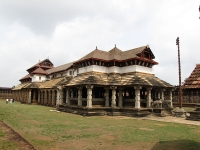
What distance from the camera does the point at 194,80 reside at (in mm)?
31938

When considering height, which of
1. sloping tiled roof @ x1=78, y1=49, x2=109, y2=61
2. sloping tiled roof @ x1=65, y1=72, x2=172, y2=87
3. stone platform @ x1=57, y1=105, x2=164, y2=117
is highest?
sloping tiled roof @ x1=78, y1=49, x2=109, y2=61

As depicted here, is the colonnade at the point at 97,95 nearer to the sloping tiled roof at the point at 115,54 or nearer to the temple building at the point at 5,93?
the sloping tiled roof at the point at 115,54

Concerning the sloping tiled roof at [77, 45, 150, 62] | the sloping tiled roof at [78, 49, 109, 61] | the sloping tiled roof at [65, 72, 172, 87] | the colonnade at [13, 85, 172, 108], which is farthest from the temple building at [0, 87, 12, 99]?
the sloping tiled roof at [65, 72, 172, 87]

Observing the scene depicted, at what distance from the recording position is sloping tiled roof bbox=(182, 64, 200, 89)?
30513 millimetres

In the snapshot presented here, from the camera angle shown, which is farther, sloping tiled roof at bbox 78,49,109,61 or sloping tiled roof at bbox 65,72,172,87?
sloping tiled roof at bbox 78,49,109,61

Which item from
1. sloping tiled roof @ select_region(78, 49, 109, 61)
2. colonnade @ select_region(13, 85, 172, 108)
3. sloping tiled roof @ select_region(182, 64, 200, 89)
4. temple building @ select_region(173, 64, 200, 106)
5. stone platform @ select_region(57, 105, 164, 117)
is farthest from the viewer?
sloping tiled roof @ select_region(182, 64, 200, 89)

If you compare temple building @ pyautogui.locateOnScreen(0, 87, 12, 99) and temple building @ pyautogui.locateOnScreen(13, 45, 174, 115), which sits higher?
temple building @ pyautogui.locateOnScreen(13, 45, 174, 115)

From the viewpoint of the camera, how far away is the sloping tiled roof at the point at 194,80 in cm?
3051

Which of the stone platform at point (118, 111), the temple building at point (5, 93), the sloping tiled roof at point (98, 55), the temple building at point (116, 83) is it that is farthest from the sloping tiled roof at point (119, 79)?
the temple building at point (5, 93)

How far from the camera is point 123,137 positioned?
11.1 metres

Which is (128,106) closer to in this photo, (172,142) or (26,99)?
(172,142)

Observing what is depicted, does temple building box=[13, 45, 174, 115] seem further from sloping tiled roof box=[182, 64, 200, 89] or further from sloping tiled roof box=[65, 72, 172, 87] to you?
sloping tiled roof box=[182, 64, 200, 89]

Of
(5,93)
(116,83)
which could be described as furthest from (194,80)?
(5,93)

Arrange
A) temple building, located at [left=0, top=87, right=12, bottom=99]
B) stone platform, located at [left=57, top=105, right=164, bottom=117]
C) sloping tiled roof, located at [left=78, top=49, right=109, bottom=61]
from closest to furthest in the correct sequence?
stone platform, located at [left=57, top=105, right=164, bottom=117] → sloping tiled roof, located at [left=78, top=49, right=109, bottom=61] → temple building, located at [left=0, top=87, right=12, bottom=99]
